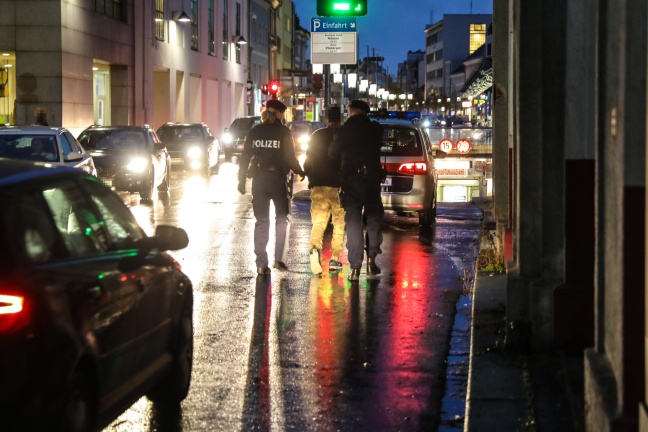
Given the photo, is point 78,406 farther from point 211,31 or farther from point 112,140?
point 211,31

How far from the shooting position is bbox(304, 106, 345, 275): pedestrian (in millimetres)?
12828

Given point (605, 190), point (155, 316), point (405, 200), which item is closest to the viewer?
point (605, 190)

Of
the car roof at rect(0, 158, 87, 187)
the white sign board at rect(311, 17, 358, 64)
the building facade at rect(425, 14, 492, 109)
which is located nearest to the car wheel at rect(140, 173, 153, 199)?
the white sign board at rect(311, 17, 358, 64)

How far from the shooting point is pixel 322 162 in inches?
505

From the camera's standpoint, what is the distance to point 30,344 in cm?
492

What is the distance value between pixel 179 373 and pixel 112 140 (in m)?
20.6

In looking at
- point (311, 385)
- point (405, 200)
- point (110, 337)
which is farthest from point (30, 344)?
point (405, 200)

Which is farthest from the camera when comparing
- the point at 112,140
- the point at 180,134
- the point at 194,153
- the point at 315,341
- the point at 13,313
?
the point at 180,134

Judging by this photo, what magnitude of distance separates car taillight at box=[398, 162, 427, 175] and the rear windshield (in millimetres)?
155

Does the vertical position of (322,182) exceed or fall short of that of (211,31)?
it falls short

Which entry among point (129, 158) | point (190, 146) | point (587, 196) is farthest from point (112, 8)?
point (587, 196)

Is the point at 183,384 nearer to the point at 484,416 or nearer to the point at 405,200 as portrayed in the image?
the point at 484,416

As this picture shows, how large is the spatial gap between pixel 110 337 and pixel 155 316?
2.66 feet

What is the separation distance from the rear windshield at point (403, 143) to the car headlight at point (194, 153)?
1900 cm
